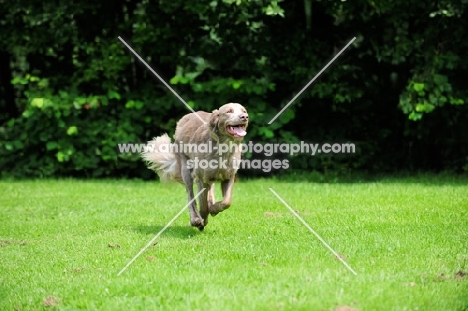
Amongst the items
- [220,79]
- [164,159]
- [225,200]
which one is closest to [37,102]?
[220,79]

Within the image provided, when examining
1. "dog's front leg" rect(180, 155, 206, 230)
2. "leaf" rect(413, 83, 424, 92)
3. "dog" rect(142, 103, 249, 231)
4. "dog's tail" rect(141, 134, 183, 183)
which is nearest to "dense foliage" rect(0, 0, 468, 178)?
"leaf" rect(413, 83, 424, 92)

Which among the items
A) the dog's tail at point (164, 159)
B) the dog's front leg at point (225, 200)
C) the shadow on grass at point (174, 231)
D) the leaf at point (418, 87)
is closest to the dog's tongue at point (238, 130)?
the dog's front leg at point (225, 200)

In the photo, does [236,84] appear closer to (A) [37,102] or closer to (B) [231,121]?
(A) [37,102]

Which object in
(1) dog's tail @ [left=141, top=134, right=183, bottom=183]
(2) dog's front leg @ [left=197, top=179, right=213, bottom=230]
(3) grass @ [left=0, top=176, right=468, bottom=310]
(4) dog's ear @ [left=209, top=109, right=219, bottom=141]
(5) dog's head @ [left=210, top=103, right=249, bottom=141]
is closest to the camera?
(3) grass @ [left=0, top=176, right=468, bottom=310]

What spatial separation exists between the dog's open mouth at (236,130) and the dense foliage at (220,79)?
5.63 m

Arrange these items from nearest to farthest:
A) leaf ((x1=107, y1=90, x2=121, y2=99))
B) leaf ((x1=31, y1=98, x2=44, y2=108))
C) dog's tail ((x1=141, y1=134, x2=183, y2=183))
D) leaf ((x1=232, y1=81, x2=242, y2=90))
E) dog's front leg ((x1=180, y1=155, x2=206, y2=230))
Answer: dog's front leg ((x1=180, y1=155, x2=206, y2=230)) → dog's tail ((x1=141, y1=134, x2=183, y2=183)) → leaf ((x1=232, y1=81, x2=242, y2=90)) → leaf ((x1=31, y1=98, x2=44, y2=108)) → leaf ((x1=107, y1=90, x2=121, y2=99))

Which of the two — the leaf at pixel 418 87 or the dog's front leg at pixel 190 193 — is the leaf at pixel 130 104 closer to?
the leaf at pixel 418 87

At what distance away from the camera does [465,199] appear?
1009 centimetres

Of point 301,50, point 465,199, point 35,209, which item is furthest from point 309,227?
point 301,50

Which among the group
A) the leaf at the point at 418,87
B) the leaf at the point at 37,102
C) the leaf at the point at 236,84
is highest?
the leaf at the point at 418,87

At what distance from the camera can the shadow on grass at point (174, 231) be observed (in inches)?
323

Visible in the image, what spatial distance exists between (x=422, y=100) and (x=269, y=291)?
7.91 metres

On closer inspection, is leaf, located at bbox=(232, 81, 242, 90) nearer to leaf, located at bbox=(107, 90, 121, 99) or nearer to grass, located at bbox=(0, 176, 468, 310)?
leaf, located at bbox=(107, 90, 121, 99)

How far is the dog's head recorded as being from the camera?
7.61m
